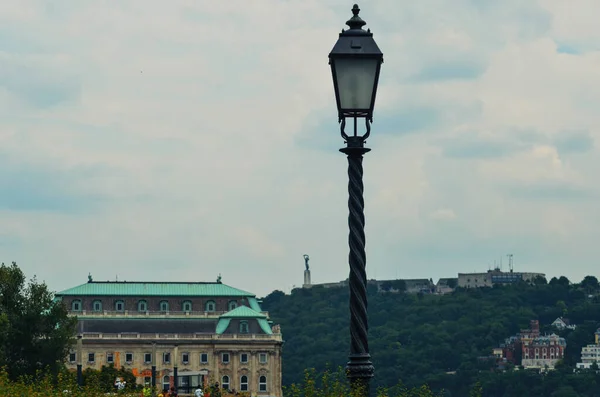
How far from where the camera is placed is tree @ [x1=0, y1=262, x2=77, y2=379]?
4747 inches

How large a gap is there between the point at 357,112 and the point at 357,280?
2.95 metres

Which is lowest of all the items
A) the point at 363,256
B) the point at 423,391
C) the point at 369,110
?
the point at 423,391

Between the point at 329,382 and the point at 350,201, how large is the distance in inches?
183

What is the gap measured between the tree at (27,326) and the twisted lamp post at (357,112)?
9038 centimetres

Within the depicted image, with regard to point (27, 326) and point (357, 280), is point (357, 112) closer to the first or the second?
point (357, 280)

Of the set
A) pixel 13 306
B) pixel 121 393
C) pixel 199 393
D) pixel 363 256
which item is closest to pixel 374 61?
pixel 363 256

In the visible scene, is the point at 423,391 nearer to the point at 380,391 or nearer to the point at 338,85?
the point at 380,391

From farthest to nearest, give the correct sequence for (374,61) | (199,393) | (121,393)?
(121,393) → (199,393) → (374,61)

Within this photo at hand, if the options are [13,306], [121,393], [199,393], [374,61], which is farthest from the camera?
[13,306]

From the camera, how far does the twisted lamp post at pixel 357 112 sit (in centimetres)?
3031

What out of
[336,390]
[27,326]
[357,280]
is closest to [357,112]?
[357,280]

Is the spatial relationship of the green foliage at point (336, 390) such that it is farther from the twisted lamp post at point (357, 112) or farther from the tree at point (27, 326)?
the tree at point (27, 326)

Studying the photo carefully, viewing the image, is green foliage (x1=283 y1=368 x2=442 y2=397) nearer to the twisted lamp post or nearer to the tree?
the twisted lamp post

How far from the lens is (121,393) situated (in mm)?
40031
